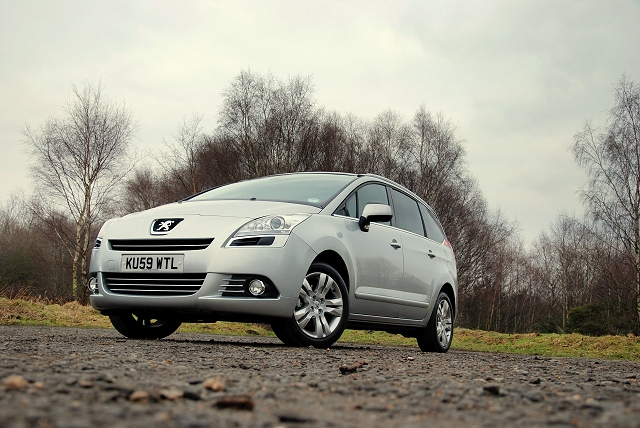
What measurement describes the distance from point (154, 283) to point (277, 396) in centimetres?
323

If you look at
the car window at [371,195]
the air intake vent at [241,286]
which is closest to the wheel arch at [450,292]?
the car window at [371,195]

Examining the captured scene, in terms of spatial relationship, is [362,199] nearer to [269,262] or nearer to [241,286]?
[269,262]

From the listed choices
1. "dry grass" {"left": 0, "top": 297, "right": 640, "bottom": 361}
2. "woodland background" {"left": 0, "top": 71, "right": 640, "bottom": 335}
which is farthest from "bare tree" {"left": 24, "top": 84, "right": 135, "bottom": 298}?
"dry grass" {"left": 0, "top": 297, "right": 640, "bottom": 361}

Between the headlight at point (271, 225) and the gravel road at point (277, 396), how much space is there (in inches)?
61.1

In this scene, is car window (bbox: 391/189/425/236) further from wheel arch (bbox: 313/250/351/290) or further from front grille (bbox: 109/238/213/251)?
front grille (bbox: 109/238/213/251)

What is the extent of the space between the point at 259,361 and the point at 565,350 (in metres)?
10.8

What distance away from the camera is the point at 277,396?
103 inches

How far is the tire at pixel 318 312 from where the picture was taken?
5633 mm

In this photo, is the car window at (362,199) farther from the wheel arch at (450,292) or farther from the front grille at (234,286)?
the wheel arch at (450,292)

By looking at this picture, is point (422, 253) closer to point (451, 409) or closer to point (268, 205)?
point (268, 205)

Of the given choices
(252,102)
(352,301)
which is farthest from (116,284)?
(252,102)

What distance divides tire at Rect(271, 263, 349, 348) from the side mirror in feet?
2.33

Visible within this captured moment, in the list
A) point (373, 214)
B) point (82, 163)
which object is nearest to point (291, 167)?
point (82, 163)

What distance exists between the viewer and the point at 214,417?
2.05m
